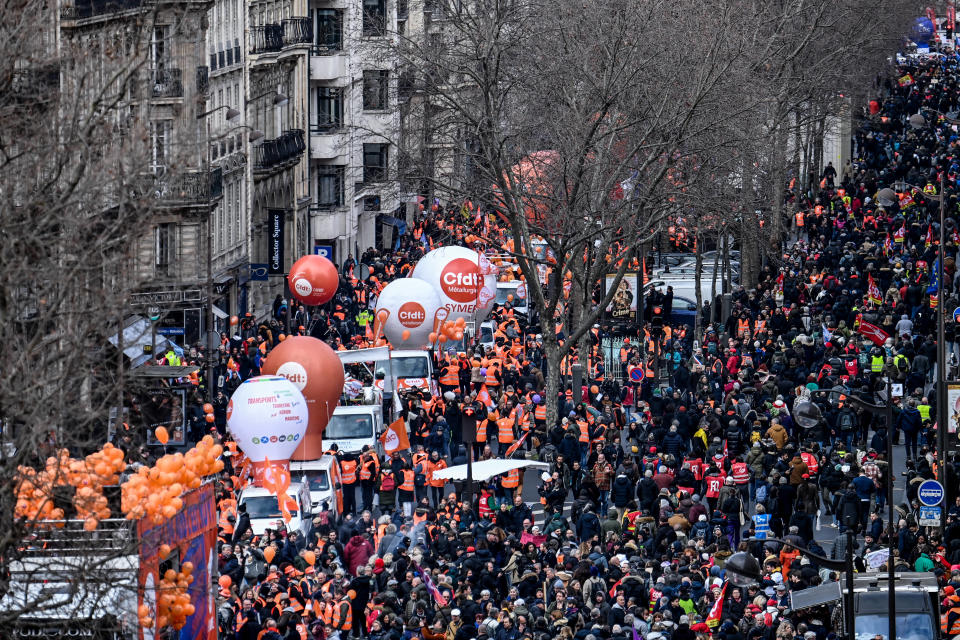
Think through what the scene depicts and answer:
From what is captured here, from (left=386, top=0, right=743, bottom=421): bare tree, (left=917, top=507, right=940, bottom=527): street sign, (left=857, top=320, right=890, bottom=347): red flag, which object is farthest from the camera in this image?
(left=386, top=0, right=743, bottom=421): bare tree

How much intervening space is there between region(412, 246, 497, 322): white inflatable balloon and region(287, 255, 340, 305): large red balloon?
7.03 feet

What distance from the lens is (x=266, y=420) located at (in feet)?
128

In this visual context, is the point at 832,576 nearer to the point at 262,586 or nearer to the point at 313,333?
the point at 262,586

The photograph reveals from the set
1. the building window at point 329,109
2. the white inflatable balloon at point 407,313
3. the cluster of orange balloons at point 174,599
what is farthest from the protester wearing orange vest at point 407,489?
the building window at point 329,109

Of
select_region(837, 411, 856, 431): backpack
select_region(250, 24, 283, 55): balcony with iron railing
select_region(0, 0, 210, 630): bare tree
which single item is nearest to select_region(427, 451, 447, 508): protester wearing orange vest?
select_region(837, 411, 856, 431): backpack

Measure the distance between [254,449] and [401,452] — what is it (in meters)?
3.89

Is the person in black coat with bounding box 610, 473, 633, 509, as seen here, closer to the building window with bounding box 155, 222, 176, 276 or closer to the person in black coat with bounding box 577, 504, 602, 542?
the person in black coat with bounding box 577, 504, 602, 542

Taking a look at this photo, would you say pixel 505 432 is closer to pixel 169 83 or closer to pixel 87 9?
pixel 87 9

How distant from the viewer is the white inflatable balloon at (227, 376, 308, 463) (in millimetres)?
38719

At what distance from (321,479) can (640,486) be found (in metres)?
5.31

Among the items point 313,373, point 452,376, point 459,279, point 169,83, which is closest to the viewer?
point 313,373

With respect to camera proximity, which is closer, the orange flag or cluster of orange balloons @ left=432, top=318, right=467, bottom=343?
the orange flag

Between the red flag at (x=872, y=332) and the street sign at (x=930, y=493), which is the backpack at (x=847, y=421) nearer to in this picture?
the red flag at (x=872, y=332)

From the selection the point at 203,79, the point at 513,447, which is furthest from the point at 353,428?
the point at 203,79
